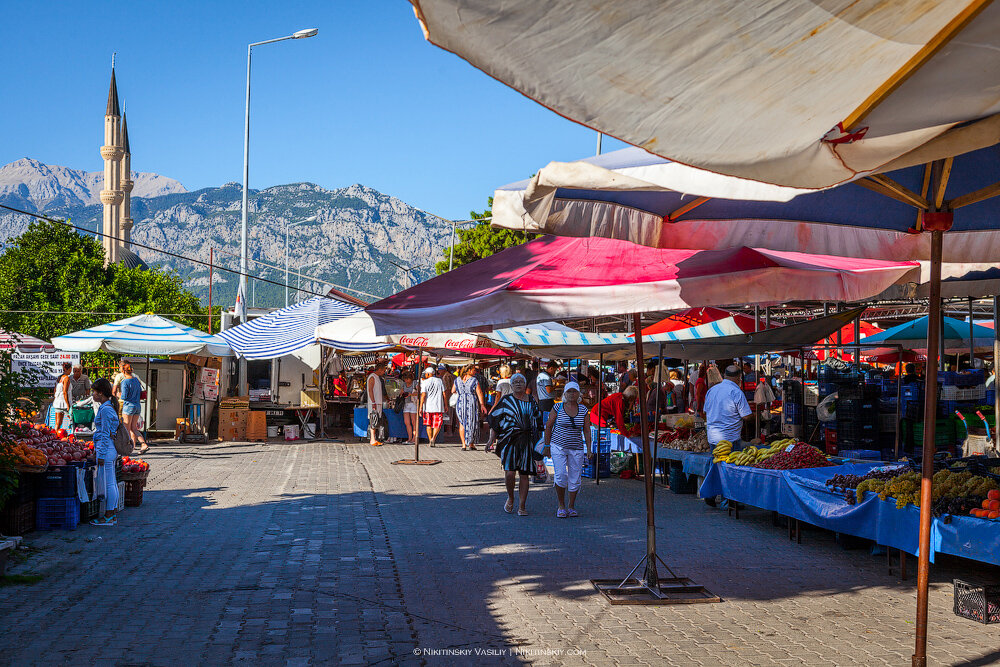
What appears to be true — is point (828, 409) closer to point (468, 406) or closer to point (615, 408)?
point (615, 408)

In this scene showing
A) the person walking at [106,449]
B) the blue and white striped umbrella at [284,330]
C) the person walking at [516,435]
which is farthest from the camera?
the blue and white striped umbrella at [284,330]

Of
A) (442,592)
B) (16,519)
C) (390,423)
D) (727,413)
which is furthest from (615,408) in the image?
(390,423)

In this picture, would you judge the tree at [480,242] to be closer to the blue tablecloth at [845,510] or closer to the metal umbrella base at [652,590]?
the blue tablecloth at [845,510]

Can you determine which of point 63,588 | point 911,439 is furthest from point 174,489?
point 911,439

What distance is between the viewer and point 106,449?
1016cm

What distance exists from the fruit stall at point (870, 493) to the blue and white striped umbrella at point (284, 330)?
11668 millimetres

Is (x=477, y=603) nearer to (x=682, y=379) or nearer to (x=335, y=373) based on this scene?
(x=682, y=379)

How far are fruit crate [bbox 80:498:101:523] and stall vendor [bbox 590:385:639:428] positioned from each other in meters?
7.53

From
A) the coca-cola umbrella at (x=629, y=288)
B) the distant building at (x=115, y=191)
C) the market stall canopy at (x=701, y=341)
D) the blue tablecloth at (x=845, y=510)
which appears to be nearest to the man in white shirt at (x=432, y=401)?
the market stall canopy at (x=701, y=341)

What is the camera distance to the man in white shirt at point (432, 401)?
21.4m

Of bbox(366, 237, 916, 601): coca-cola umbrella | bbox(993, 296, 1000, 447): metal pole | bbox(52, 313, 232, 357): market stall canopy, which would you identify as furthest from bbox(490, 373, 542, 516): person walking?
bbox(52, 313, 232, 357): market stall canopy

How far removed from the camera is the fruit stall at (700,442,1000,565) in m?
6.55

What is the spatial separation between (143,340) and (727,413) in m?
14.4

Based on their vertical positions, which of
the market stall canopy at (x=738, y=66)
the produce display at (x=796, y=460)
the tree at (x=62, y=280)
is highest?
the tree at (x=62, y=280)
